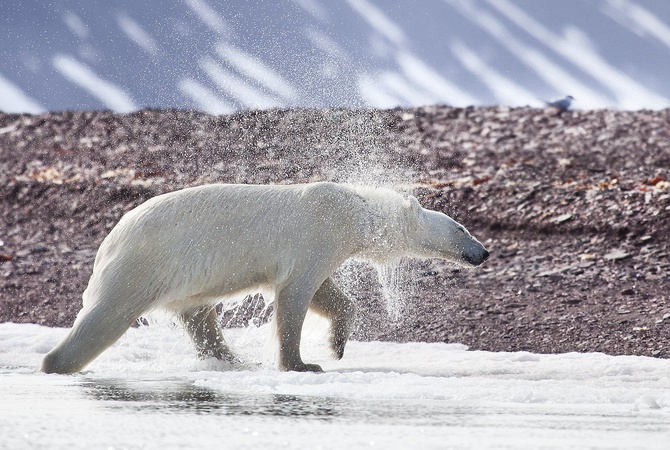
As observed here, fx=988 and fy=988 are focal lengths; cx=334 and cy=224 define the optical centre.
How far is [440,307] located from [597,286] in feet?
5.42

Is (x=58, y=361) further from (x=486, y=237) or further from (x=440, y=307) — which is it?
(x=486, y=237)

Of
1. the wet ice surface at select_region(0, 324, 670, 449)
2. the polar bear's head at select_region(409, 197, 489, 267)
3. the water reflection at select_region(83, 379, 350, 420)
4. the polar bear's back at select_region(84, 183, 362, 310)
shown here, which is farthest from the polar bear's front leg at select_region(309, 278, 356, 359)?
the water reflection at select_region(83, 379, 350, 420)

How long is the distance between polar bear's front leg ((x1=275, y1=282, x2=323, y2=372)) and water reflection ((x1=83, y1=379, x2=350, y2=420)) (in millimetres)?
1299

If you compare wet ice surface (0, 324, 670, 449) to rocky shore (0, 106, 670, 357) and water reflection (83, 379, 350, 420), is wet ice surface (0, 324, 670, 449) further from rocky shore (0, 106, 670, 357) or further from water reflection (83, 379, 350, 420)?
rocky shore (0, 106, 670, 357)

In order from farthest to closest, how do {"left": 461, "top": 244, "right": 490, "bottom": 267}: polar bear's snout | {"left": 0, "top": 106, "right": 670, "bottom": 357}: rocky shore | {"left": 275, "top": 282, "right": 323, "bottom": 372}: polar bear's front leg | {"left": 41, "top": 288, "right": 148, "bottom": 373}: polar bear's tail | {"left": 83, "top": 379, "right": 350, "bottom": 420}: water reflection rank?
Answer: {"left": 0, "top": 106, "right": 670, "bottom": 357}: rocky shore, {"left": 461, "top": 244, "right": 490, "bottom": 267}: polar bear's snout, {"left": 275, "top": 282, "right": 323, "bottom": 372}: polar bear's front leg, {"left": 41, "top": 288, "right": 148, "bottom": 373}: polar bear's tail, {"left": 83, "top": 379, "right": 350, "bottom": 420}: water reflection

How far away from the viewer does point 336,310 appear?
6.83m

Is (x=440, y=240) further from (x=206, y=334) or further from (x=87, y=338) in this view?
(x=87, y=338)

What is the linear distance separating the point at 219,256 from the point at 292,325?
63 centimetres

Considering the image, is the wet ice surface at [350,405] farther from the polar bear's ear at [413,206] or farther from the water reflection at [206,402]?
the polar bear's ear at [413,206]

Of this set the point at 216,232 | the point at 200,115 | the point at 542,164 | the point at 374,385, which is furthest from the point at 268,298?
the point at 200,115

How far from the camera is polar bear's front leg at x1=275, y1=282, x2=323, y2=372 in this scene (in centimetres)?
604

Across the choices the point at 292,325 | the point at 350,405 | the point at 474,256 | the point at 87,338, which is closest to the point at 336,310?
the point at 292,325

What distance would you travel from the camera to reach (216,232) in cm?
621

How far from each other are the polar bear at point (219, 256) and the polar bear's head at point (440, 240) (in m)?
0.28
